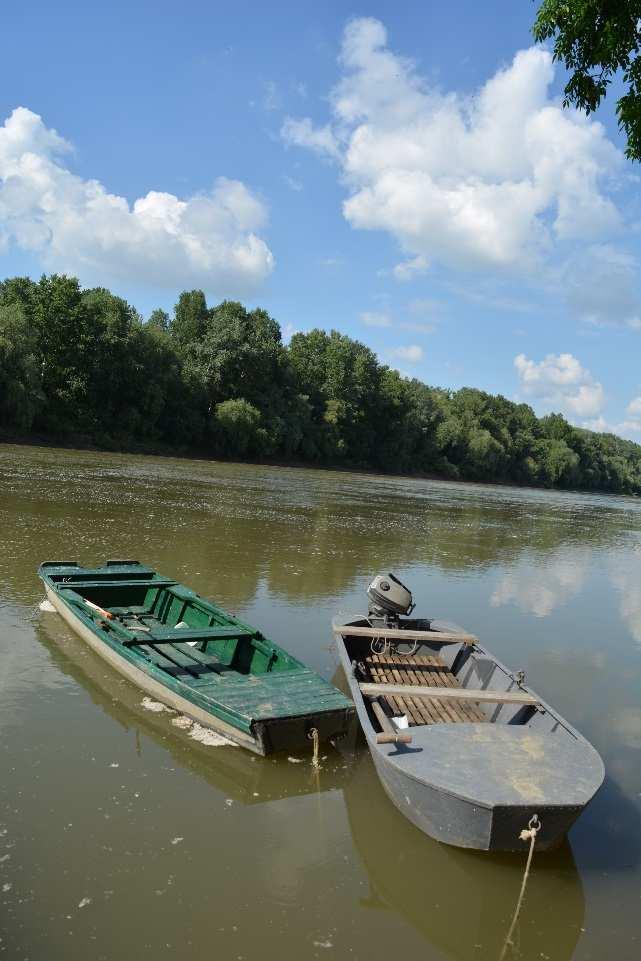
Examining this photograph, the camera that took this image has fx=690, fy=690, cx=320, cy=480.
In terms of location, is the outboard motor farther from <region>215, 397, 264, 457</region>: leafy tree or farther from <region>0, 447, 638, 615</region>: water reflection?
<region>215, 397, 264, 457</region>: leafy tree

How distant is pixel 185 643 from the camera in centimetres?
852

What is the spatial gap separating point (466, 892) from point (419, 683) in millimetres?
3386

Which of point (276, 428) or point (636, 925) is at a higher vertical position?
point (276, 428)

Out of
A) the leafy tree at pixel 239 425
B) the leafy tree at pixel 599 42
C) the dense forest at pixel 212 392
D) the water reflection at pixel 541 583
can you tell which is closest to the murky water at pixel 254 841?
the water reflection at pixel 541 583

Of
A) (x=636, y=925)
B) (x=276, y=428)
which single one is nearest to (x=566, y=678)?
(x=636, y=925)

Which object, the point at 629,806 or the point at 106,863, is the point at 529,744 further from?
the point at 106,863

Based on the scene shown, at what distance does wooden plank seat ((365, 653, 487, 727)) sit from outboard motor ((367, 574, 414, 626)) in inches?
21.5

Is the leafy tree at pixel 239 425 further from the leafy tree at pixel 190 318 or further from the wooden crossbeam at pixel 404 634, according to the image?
the wooden crossbeam at pixel 404 634

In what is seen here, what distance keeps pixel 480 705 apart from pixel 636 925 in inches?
107

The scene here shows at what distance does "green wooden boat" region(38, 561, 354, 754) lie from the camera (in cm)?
597

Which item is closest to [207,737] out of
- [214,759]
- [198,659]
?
[214,759]

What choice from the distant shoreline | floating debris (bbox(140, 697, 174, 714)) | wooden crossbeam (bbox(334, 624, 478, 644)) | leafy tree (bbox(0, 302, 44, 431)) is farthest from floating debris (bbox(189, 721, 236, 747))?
leafy tree (bbox(0, 302, 44, 431))

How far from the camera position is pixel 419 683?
800 centimetres

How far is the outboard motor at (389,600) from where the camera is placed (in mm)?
8914
